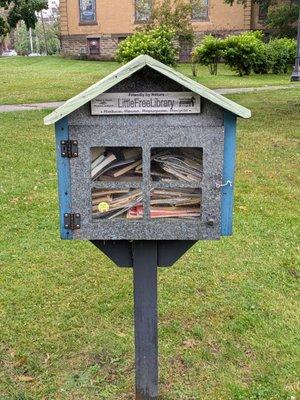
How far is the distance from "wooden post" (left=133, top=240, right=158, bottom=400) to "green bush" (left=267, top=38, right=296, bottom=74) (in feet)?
82.3

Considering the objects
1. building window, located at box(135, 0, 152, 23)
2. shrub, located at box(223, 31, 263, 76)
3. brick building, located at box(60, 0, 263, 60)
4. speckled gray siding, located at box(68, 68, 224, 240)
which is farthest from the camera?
brick building, located at box(60, 0, 263, 60)

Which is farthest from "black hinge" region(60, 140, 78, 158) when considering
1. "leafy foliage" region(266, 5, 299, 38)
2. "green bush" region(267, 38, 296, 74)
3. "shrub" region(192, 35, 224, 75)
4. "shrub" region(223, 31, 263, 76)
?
"leafy foliage" region(266, 5, 299, 38)

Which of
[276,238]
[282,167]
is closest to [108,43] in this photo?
[282,167]

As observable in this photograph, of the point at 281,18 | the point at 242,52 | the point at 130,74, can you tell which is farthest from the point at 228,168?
the point at 281,18

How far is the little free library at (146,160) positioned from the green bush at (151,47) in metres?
16.8

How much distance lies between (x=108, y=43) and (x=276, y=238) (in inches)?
1371

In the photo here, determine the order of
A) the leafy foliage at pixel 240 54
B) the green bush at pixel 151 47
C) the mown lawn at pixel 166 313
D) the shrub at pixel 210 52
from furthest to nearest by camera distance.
Answer: the leafy foliage at pixel 240 54 < the shrub at pixel 210 52 < the green bush at pixel 151 47 < the mown lawn at pixel 166 313

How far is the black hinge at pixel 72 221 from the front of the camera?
7.97ft

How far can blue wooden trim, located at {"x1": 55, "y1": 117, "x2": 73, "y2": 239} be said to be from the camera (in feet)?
7.55

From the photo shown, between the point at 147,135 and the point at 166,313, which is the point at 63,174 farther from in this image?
the point at 166,313

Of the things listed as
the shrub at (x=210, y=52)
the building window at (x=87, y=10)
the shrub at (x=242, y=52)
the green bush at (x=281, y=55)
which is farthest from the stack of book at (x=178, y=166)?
the building window at (x=87, y=10)

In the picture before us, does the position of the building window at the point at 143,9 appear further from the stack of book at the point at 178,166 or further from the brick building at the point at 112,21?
the stack of book at the point at 178,166

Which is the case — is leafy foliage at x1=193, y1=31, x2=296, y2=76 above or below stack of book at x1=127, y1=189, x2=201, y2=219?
below

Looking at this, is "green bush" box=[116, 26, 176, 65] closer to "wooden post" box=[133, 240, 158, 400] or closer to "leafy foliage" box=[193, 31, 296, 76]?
"leafy foliage" box=[193, 31, 296, 76]
